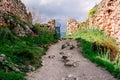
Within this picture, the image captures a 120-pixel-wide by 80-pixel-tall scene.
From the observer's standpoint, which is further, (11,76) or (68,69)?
(68,69)

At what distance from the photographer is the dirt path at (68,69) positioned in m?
13.2

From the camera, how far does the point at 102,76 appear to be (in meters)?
13.3

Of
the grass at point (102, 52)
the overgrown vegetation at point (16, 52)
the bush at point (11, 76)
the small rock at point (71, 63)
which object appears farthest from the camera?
the small rock at point (71, 63)

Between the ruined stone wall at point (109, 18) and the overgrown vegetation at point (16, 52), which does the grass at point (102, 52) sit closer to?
the ruined stone wall at point (109, 18)

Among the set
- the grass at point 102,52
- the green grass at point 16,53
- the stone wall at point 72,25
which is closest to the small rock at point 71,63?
the grass at point 102,52

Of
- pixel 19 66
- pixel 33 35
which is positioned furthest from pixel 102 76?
pixel 33 35

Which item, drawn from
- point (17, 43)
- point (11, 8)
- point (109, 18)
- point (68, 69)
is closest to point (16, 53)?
point (68, 69)

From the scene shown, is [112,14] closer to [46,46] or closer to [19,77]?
[46,46]

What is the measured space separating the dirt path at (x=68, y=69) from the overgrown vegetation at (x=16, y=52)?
48 cm

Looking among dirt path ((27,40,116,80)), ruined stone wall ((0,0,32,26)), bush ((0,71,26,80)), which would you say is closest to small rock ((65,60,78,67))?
dirt path ((27,40,116,80))

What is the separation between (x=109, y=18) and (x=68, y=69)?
9758 mm

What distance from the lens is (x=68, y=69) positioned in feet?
48.9

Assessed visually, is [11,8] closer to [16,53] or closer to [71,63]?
[16,53]

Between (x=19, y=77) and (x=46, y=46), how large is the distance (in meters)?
9.37
